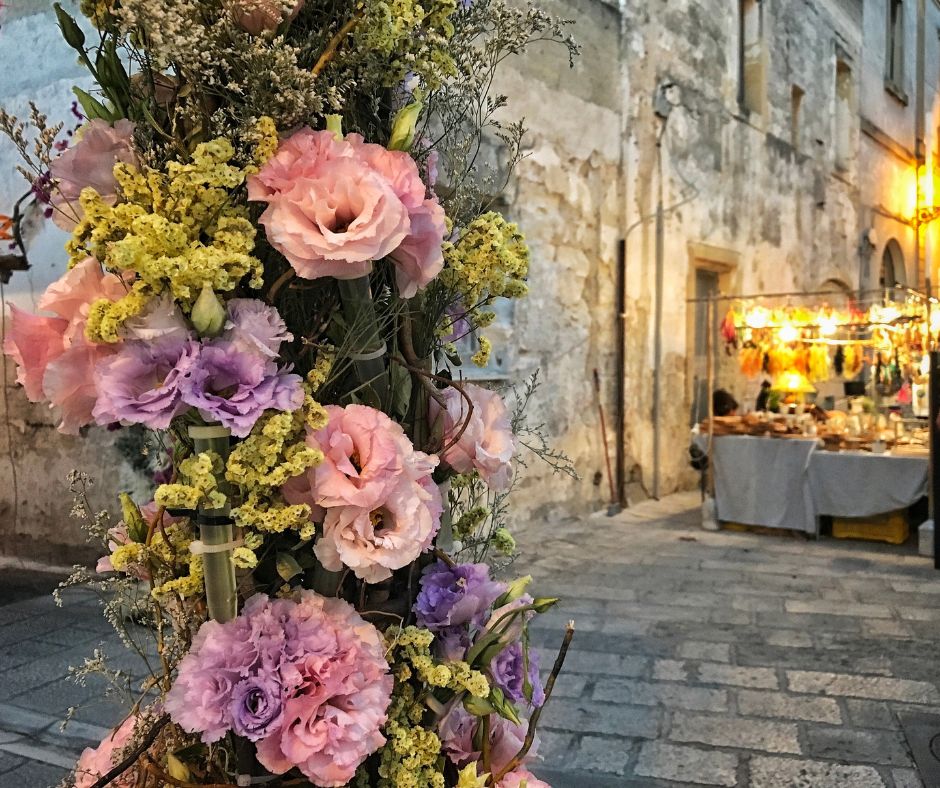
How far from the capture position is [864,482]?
6.95 meters

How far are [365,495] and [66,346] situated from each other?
0.39 metres

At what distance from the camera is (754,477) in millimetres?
7414

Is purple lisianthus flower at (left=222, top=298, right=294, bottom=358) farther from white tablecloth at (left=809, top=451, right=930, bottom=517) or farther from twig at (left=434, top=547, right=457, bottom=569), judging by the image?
white tablecloth at (left=809, top=451, right=930, bottom=517)

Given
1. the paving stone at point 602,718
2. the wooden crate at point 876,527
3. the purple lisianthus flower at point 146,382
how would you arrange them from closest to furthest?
the purple lisianthus flower at point 146,382 → the paving stone at point 602,718 → the wooden crate at point 876,527

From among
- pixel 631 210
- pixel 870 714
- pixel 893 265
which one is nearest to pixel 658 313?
pixel 631 210

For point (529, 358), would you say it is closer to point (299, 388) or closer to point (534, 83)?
point (534, 83)

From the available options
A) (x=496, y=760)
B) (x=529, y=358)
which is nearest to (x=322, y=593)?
(x=496, y=760)

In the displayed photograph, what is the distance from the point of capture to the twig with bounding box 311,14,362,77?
3.46 feet

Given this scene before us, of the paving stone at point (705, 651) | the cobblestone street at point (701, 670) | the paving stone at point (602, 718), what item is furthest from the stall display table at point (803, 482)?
the paving stone at point (602, 718)

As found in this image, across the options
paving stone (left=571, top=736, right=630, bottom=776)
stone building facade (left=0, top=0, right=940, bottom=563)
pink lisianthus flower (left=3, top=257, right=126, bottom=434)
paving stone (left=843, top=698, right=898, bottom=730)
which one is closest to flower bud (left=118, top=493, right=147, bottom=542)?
pink lisianthus flower (left=3, top=257, right=126, bottom=434)

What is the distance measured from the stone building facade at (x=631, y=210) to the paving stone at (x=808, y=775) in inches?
144

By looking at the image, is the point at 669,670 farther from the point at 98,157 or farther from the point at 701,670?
the point at 98,157

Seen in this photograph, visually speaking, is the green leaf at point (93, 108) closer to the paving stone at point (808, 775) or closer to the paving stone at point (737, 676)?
the paving stone at point (808, 775)

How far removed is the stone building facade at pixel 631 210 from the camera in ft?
17.9
